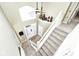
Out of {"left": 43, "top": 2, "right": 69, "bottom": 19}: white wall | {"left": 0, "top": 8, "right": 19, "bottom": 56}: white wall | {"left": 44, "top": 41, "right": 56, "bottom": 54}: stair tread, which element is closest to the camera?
{"left": 0, "top": 8, "right": 19, "bottom": 56}: white wall

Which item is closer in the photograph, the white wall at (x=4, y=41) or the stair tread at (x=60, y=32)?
the white wall at (x=4, y=41)

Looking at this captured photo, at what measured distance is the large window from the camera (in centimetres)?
361

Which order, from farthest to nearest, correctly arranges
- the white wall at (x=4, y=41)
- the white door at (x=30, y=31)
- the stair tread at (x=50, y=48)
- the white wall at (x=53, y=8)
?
the white door at (x=30, y=31) < the white wall at (x=53, y=8) < the stair tread at (x=50, y=48) < the white wall at (x=4, y=41)

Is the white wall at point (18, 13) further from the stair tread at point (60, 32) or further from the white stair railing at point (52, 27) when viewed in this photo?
the stair tread at point (60, 32)

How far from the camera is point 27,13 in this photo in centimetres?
383

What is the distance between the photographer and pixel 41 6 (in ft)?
12.2

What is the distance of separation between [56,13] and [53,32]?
2.22 ft

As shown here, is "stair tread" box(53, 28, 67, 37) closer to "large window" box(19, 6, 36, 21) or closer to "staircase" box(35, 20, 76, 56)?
"staircase" box(35, 20, 76, 56)

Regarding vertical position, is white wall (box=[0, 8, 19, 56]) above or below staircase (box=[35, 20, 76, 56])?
above

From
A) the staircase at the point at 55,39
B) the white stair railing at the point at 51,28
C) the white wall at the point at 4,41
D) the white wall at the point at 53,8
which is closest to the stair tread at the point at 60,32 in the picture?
the staircase at the point at 55,39

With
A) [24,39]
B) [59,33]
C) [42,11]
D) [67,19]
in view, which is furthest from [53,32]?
[24,39]

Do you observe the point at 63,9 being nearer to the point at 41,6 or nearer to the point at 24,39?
the point at 41,6

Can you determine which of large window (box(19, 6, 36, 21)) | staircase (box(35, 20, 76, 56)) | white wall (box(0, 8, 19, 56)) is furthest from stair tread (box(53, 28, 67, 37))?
white wall (box(0, 8, 19, 56))

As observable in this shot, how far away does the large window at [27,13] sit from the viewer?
3.61 metres
